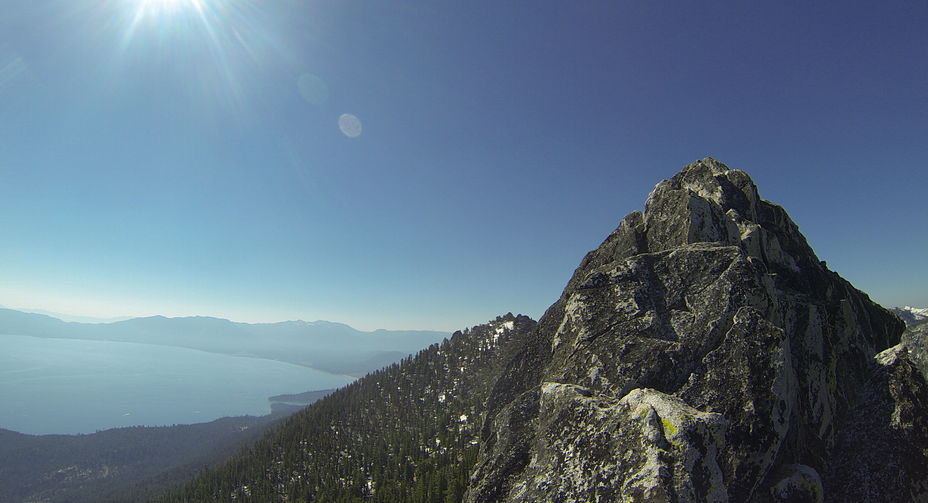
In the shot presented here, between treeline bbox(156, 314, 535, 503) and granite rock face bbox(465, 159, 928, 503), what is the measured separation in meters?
68.4

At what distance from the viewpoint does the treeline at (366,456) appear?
342 ft

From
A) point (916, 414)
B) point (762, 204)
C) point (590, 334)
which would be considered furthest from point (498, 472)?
point (762, 204)

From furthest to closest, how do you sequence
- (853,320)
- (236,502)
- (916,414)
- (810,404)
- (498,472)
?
1. (236,502)
2. (853,320)
3. (810,404)
4. (916,414)
5. (498,472)

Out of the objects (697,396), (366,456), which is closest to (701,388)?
(697,396)

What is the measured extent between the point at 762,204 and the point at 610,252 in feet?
64.2

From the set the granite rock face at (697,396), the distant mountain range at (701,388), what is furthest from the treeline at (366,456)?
the granite rock face at (697,396)

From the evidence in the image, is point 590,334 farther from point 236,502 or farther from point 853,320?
point 236,502

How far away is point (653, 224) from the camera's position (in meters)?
28.7

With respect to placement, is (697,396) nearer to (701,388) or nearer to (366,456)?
(701,388)

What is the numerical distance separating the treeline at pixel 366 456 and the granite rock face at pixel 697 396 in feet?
225

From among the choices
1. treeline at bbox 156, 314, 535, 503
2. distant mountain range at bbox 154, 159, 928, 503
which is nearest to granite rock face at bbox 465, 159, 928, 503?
distant mountain range at bbox 154, 159, 928, 503

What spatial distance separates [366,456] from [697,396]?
144m

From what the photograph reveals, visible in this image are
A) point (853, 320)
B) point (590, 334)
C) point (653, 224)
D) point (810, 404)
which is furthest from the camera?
point (653, 224)

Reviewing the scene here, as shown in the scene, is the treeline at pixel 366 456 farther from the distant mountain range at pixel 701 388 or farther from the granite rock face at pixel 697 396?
the granite rock face at pixel 697 396
